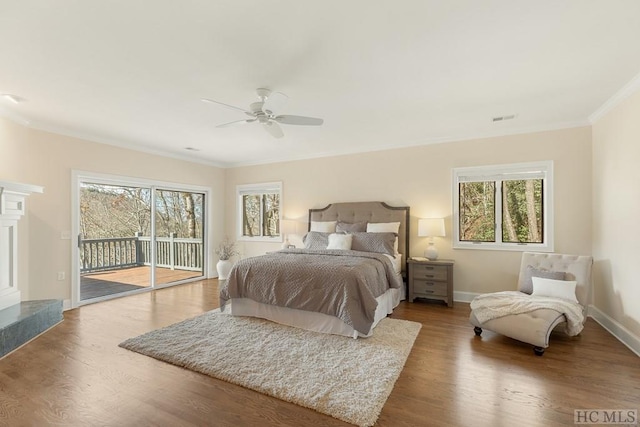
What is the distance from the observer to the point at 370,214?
5238 mm

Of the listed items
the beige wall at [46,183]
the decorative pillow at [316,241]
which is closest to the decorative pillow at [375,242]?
the decorative pillow at [316,241]

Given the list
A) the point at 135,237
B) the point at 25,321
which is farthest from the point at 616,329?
the point at 135,237

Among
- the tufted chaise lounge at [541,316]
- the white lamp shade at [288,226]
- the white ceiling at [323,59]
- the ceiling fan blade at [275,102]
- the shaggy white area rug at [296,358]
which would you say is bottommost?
the shaggy white area rug at [296,358]

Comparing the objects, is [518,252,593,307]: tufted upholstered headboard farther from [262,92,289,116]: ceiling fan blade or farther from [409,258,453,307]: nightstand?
[262,92,289,116]: ceiling fan blade

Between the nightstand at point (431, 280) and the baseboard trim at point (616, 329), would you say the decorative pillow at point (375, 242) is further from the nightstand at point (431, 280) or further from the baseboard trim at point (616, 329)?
the baseboard trim at point (616, 329)

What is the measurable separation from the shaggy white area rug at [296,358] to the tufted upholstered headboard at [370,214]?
1.65m

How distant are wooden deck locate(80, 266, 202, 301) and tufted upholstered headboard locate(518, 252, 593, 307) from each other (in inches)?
243

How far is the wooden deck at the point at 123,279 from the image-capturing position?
5176mm

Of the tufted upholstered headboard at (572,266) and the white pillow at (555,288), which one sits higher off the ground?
the tufted upholstered headboard at (572,266)

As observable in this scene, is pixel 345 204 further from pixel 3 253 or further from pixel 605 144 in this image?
pixel 3 253

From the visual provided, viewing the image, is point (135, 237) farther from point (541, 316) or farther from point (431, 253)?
point (541, 316)

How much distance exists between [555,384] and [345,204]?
3.78 meters

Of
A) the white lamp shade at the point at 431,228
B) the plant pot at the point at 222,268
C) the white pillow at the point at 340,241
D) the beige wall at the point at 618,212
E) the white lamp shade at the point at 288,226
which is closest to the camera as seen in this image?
the beige wall at the point at 618,212

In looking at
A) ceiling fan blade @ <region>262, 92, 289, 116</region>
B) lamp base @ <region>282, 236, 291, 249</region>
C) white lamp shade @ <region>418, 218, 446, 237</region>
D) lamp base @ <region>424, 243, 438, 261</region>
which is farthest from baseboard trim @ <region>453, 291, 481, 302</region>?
ceiling fan blade @ <region>262, 92, 289, 116</region>
